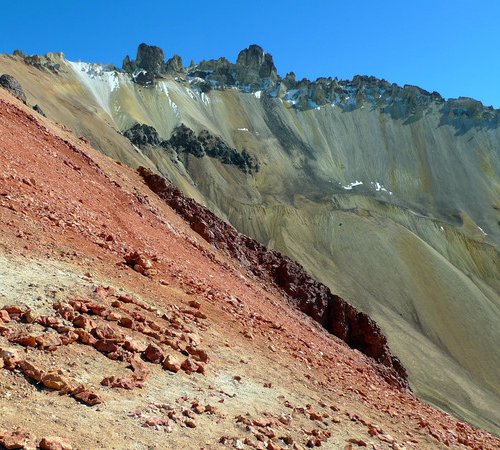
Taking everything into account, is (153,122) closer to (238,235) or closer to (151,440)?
(238,235)

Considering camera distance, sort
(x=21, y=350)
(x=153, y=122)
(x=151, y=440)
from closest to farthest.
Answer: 1. (x=151, y=440)
2. (x=21, y=350)
3. (x=153, y=122)

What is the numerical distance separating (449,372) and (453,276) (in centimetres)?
2491

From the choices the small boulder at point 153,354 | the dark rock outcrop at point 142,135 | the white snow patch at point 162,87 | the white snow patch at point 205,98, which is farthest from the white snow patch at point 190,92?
the small boulder at point 153,354

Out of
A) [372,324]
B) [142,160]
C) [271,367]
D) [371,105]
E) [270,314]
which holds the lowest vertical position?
[271,367]

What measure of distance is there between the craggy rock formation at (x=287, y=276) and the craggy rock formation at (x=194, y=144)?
79417 mm

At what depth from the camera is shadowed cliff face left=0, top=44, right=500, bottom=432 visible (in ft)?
246

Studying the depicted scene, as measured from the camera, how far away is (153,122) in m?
128

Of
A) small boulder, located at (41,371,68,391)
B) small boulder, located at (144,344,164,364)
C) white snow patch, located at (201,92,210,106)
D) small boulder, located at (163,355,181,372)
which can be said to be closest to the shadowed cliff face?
white snow patch, located at (201,92,210,106)

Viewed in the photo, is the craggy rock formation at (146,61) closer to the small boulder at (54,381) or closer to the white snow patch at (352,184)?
the white snow patch at (352,184)

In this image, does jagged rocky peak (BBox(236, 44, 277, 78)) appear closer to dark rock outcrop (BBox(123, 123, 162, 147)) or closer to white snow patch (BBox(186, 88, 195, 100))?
white snow patch (BBox(186, 88, 195, 100))

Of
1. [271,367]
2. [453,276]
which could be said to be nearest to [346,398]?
[271,367]

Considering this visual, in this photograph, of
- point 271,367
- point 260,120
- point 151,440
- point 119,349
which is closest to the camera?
point 151,440

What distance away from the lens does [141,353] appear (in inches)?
397

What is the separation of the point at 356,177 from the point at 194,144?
4274 centimetres
